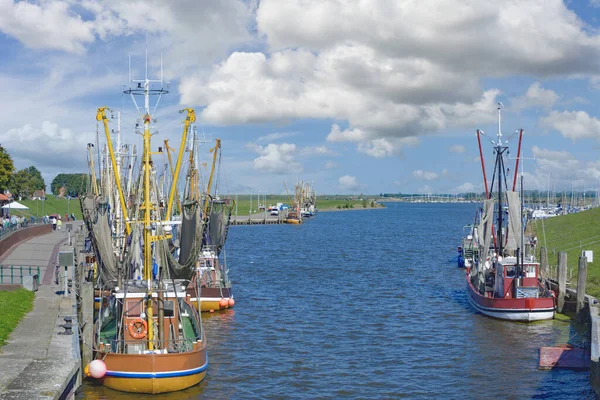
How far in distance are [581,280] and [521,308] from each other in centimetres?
409

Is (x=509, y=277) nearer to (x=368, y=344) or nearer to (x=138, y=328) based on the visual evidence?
(x=368, y=344)

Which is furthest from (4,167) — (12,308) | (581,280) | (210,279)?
(581,280)

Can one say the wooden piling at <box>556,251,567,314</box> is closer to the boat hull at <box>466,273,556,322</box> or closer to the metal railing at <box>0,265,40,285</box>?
the boat hull at <box>466,273,556,322</box>

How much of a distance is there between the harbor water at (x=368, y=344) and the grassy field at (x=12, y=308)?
4364mm

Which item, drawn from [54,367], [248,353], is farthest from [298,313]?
[54,367]

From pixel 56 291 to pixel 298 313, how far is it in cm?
1611

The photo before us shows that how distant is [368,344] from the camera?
124ft

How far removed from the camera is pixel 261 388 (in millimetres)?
29953

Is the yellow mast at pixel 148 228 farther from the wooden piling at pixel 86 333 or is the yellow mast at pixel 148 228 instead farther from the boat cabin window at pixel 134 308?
the wooden piling at pixel 86 333

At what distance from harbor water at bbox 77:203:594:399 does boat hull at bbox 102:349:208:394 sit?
1.64 ft

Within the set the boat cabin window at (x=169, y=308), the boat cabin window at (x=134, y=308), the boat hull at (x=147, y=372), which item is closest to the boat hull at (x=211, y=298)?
the boat cabin window at (x=169, y=308)

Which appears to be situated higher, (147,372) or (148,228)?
(148,228)

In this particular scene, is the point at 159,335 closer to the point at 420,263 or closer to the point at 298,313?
the point at 298,313

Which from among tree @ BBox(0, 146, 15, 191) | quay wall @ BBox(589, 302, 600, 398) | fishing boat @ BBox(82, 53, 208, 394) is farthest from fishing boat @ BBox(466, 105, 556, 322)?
tree @ BBox(0, 146, 15, 191)
